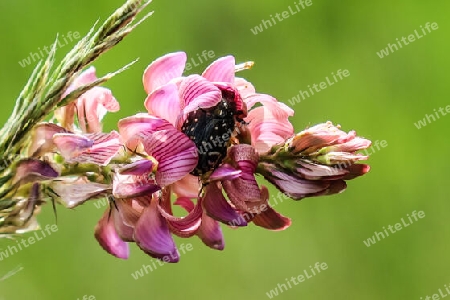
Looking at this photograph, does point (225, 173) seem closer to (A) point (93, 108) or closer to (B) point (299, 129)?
(A) point (93, 108)

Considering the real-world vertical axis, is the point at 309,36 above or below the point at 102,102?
above

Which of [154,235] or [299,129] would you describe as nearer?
[154,235]

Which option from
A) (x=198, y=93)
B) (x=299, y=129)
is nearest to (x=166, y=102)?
(x=198, y=93)

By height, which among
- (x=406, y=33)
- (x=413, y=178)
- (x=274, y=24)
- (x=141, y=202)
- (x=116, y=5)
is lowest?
(x=413, y=178)

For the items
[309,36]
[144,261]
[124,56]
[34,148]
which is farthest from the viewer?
[309,36]

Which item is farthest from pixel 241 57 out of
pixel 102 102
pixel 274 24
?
pixel 102 102

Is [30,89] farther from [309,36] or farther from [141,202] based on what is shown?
[309,36]
